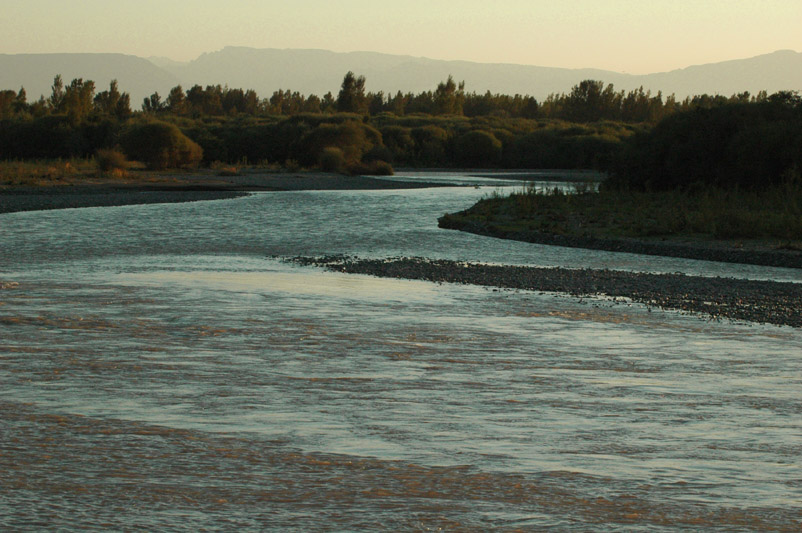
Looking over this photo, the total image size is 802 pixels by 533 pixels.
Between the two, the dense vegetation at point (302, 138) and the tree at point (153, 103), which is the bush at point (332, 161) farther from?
the tree at point (153, 103)

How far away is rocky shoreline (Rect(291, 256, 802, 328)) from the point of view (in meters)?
17.1

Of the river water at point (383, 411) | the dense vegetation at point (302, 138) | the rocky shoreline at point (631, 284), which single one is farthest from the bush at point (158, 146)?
the river water at point (383, 411)

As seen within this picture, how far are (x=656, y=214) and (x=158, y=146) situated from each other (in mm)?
51499

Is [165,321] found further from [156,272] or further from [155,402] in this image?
[156,272]

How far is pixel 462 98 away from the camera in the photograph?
190750 mm

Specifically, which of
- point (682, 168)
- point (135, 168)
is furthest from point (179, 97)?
point (682, 168)

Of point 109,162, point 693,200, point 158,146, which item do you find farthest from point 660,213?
point 158,146

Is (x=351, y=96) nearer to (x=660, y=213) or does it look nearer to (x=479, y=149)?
(x=479, y=149)

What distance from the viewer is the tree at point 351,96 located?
516ft

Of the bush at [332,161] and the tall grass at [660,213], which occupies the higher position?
the bush at [332,161]

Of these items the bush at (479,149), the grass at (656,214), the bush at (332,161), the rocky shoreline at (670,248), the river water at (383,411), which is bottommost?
the river water at (383,411)

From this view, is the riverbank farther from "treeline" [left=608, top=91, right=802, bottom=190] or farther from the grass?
"treeline" [left=608, top=91, right=802, bottom=190]

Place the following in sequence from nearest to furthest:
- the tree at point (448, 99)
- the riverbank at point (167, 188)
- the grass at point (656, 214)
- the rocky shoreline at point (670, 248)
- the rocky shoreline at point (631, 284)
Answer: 1. the rocky shoreline at point (631, 284)
2. the rocky shoreline at point (670, 248)
3. the grass at point (656, 214)
4. the riverbank at point (167, 188)
5. the tree at point (448, 99)

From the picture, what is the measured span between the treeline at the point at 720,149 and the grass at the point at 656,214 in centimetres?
155
